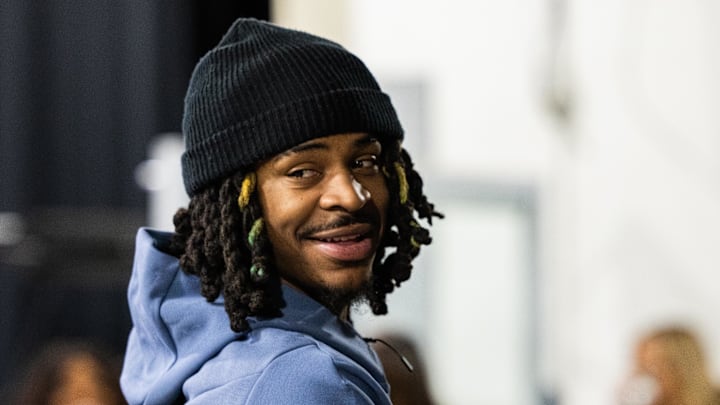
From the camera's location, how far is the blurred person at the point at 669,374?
335cm

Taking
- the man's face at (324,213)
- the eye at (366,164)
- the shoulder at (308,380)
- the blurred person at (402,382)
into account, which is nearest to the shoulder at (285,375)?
the shoulder at (308,380)

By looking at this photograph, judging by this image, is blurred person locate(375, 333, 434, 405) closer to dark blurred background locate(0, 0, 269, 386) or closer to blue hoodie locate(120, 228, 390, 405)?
blue hoodie locate(120, 228, 390, 405)

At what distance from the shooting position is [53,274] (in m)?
4.34

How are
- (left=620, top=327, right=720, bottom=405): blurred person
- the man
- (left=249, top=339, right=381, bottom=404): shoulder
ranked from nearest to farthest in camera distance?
(left=249, top=339, right=381, bottom=404): shoulder < the man < (left=620, top=327, right=720, bottom=405): blurred person

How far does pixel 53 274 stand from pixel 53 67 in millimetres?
1068

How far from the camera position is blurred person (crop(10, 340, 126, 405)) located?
10.6 ft

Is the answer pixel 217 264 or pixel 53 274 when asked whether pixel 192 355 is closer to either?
pixel 217 264

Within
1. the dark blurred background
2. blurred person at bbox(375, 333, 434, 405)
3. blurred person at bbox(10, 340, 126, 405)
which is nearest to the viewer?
blurred person at bbox(375, 333, 434, 405)

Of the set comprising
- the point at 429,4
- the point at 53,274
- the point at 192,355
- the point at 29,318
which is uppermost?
the point at 192,355

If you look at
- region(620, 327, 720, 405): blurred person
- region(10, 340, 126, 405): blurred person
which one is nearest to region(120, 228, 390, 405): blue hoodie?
region(10, 340, 126, 405): blurred person

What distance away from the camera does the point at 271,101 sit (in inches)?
52.3

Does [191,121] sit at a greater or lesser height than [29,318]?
greater

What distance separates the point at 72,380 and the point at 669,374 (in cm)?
168

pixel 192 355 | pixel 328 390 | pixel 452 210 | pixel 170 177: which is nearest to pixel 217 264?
pixel 192 355
